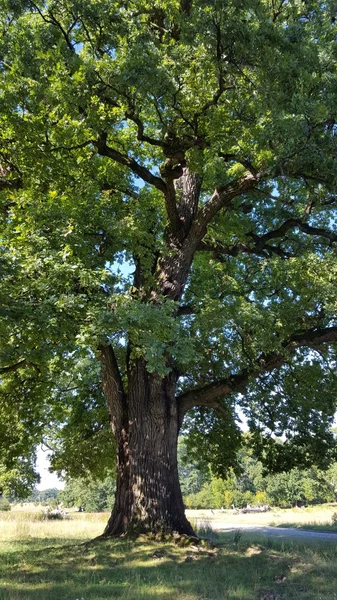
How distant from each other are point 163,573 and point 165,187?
25.0ft

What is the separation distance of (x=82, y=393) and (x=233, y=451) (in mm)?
5485

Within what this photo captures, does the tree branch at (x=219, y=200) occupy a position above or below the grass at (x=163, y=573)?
above

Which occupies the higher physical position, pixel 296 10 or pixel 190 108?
pixel 296 10

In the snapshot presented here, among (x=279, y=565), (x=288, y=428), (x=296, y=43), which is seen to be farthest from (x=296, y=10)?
(x=288, y=428)

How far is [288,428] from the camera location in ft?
49.1

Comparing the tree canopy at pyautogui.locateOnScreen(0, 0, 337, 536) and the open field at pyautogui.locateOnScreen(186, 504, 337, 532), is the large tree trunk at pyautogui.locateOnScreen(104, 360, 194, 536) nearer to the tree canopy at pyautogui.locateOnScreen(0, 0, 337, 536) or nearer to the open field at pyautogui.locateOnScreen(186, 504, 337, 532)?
the tree canopy at pyautogui.locateOnScreen(0, 0, 337, 536)

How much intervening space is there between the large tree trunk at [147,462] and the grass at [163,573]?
70 cm

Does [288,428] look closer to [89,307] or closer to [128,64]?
[89,307]

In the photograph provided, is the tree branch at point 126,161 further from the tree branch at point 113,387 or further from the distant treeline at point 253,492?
the distant treeline at point 253,492

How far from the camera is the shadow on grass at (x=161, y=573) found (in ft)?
17.3

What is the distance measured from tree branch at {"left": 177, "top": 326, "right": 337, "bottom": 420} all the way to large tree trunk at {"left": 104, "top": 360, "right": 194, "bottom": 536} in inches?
35.8

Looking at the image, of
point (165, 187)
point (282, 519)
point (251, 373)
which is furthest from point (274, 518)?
point (165, 187)

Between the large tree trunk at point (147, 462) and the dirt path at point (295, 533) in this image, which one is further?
the dirt path at point (295, 533)

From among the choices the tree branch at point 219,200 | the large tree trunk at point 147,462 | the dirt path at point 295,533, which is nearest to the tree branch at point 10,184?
the tree branch at point 219,200
